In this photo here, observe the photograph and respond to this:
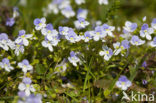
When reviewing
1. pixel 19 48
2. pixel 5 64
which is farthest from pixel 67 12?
pixel 5 64

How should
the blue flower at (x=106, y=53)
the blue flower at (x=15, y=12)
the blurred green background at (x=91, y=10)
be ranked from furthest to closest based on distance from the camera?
the blurred green background at (x=91, y=10)
the blue flower at (x=15, y=12)
the blue flower at (x=106, y=53)

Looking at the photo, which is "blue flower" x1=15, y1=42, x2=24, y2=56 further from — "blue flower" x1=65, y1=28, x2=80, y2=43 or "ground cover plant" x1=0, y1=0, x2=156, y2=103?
"blue flower" x1=65, y1=28, x2=80, y2=43

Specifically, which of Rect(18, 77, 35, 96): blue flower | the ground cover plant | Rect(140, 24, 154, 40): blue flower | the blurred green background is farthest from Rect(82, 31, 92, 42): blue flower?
the blurred green background

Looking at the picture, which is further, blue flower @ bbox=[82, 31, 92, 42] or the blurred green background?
the blurred green background

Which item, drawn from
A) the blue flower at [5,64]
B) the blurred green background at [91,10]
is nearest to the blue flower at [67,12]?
the blurred green background at [91,10]

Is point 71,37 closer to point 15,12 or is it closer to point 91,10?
point 15,12

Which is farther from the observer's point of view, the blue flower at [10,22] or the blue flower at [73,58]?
the blue flower at [10,22]

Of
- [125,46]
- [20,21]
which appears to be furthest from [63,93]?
[20,21]
